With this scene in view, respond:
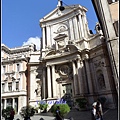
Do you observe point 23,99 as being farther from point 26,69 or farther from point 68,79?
point 68,79

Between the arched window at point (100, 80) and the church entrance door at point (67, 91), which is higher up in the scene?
the arched window at point (100, 80)

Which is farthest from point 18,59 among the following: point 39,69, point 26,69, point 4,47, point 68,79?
point 4,47

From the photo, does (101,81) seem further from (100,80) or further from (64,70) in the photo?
(64,70)

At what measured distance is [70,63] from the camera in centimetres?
2528

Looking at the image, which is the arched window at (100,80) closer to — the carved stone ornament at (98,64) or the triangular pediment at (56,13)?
the carved stone ornament at (98,64)

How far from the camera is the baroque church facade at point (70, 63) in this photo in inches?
850

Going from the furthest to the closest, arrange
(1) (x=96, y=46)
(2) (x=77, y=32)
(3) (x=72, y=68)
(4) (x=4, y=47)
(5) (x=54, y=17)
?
(4) (x=4, y=47) < (5) (x=54, y=17) < (2) (x=77, y=32) < (3) (x=72, y=68) < (1) (x=96, y=46)

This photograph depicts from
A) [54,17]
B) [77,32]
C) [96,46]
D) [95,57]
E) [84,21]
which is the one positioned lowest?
[95,57]

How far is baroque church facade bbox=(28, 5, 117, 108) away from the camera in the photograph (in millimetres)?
21594

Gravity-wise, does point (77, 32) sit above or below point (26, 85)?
above

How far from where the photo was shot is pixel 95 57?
23.0 metres

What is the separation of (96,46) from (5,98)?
1732 centimetres

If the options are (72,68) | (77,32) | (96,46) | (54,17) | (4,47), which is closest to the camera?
(96,46)

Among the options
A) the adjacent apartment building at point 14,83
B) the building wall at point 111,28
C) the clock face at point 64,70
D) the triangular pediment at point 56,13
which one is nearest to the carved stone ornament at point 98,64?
the clock face at point 64,70
